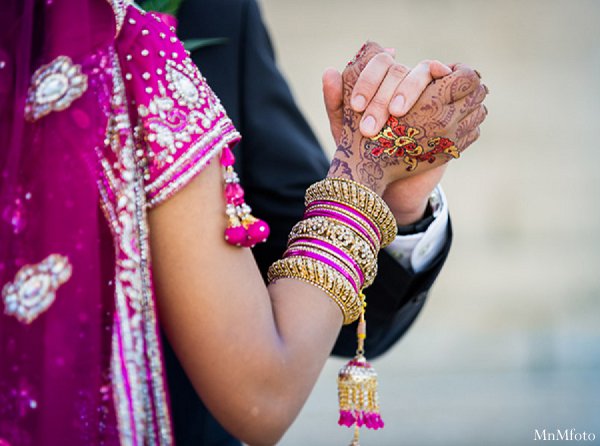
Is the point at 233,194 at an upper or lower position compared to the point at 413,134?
lower

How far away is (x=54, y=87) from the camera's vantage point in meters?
0.78

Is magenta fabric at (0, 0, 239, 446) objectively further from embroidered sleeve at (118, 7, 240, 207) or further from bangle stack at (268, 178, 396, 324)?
bangle stack at (268, 178, 396, 324)

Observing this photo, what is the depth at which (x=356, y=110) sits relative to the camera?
1049 millimetres

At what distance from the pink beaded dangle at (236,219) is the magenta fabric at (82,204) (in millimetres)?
31

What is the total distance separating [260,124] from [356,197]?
0.30 meters

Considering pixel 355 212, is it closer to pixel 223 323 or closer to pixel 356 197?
pixel 356 197

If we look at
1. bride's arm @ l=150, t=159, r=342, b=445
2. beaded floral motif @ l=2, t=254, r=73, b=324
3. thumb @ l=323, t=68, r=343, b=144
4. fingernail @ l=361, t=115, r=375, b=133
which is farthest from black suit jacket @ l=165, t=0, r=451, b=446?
beaded floral motif @ l=2, t=254, r=73, b=324

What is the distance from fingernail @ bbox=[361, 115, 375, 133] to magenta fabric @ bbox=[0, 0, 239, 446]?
0.28 metres

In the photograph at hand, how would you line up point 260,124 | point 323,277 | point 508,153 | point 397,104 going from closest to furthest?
1. point 323,277
2. point 397,104
3. point 260,124
4. point 508,153

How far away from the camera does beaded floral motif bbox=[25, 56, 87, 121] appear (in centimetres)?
77

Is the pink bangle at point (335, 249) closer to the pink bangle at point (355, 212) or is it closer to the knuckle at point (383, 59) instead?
the pink bangle at point (355, 212)

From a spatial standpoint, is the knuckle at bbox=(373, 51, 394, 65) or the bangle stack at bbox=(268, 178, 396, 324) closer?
the bangle stack at bbox=(268, 178, 396, 324)

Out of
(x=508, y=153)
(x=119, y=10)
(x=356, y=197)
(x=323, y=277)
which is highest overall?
(x=508, y=153)

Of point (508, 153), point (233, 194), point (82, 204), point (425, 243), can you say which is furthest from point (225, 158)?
point (508, 153)
